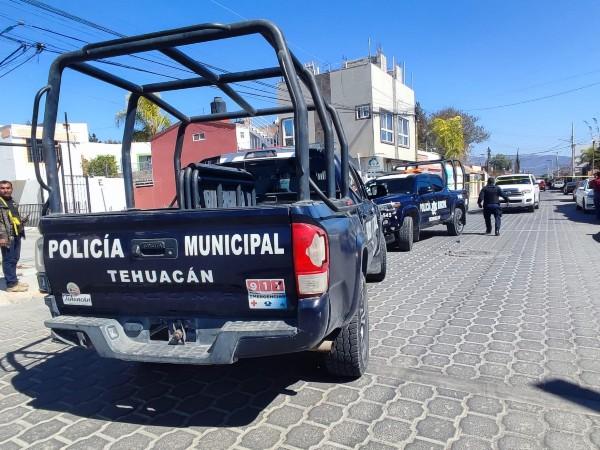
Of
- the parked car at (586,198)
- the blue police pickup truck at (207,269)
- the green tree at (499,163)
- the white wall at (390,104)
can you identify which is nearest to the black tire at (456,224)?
the parked car at (586,198)

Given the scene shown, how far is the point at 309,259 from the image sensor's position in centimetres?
263

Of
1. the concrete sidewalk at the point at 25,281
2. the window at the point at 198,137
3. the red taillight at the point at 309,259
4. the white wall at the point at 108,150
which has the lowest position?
the concrete sidewalk at the point at 25,281

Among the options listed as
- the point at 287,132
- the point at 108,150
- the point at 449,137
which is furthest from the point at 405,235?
the point at 108,150

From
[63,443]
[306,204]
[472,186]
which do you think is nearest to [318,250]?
[306,204]

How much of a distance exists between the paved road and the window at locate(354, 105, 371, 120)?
68.3 feet

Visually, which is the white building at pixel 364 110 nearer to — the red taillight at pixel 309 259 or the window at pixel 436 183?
the window at pixel 436 183

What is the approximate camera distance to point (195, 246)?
279 cm

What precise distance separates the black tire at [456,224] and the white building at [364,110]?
11126 mm

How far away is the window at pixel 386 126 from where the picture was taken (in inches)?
1045

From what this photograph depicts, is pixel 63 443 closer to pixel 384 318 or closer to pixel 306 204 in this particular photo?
pixel 306 204

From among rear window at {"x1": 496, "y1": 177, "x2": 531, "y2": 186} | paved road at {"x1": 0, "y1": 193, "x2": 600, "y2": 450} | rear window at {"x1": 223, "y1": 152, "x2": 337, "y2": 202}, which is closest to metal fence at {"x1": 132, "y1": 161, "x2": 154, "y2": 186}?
rear window at {"x1": 496, "y1": 177, "x2": 531, "y2": 186}

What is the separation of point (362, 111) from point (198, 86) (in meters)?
22.2

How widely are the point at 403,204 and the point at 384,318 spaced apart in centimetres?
496

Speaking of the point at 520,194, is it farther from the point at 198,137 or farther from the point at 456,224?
the point at 198,137
